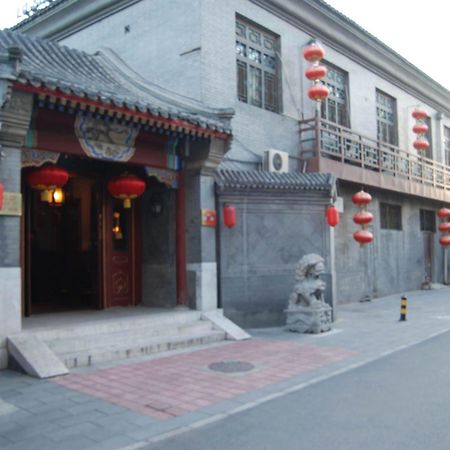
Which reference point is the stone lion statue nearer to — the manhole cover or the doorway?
the manhole cover

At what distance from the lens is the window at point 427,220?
2181cm

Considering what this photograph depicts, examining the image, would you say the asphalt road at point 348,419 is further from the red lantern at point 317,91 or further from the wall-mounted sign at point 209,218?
the red lantern at point 317,91

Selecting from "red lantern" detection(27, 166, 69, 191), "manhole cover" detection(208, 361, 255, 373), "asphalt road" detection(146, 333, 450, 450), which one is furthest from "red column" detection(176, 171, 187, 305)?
"asphalt road" detection(146, 333, 450, 450)

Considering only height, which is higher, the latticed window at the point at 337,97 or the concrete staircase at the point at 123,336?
the latticed window at the point at 337,97

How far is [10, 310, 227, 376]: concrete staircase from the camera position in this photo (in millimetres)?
7660

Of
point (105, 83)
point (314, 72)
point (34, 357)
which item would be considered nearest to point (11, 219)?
point (34, 357)

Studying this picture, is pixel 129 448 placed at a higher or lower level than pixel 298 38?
lower

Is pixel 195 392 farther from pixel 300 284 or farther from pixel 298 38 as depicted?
pixel 298 38

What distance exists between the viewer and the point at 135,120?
863 cm

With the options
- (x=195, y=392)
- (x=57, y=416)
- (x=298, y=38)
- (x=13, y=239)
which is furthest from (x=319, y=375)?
(x=298, y=38)

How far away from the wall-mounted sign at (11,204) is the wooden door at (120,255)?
3392 mm

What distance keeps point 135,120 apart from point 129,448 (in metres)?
5.60

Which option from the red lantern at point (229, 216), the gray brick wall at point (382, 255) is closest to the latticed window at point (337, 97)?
the gray brick wall at point (382, 255)

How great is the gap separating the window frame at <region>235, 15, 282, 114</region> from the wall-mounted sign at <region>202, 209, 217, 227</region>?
12.9ft
